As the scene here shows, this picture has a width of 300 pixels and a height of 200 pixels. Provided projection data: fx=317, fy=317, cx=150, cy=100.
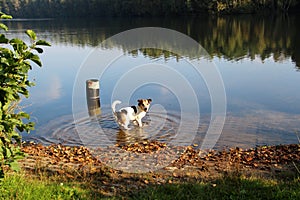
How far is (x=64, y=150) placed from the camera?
9.34 meters

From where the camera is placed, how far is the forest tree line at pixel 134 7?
77.2 meters

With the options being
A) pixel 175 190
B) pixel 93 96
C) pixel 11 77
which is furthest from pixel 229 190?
pixel 93 96

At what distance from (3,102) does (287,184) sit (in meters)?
4.90

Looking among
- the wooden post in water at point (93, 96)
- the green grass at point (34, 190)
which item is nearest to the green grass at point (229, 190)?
the green grass at point (34, 190)

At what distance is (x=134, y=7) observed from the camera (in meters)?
98.9

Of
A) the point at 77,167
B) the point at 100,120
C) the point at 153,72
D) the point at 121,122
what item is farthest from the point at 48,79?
the point at 77,167

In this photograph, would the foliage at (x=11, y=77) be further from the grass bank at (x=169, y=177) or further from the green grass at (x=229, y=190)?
the green grass at (x=229, y=190)

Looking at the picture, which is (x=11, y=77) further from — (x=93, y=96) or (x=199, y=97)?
(x=199, y=97)

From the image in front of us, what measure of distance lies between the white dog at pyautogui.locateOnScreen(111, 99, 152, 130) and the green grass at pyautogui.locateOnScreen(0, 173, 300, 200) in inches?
200

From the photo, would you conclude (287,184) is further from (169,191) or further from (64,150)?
(64,150)

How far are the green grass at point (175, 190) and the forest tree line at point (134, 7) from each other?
251ft

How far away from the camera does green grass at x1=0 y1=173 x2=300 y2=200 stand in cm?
509

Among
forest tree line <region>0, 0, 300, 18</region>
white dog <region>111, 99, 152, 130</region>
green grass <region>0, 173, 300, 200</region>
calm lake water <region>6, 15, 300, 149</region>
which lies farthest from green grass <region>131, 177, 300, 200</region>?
forest tree line <region>0, 0, 300, 18</region>

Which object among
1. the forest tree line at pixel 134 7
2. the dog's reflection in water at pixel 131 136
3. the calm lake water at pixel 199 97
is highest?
the forest tree line at pixel 134 7
